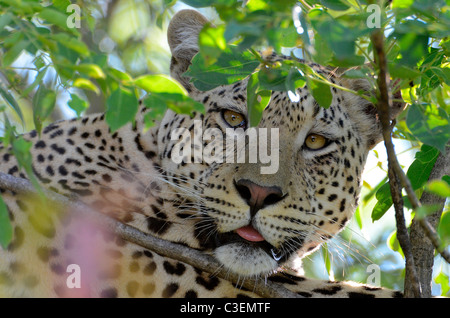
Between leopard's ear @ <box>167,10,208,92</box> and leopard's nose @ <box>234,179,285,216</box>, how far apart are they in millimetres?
1585

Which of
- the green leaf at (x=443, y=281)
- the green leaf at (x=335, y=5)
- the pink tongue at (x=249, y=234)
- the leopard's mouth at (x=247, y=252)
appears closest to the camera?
the green leaf at (x=335, y=5)

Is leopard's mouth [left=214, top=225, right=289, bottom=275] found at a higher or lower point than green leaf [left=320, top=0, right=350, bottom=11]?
lower

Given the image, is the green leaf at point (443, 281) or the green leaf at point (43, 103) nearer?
the green leaf at point (43, 103)

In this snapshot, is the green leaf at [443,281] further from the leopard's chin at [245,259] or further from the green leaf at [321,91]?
the green leaf at [321,91]

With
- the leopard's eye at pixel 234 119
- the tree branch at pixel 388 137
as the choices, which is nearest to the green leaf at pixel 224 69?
the tree branch at pixel 388 137

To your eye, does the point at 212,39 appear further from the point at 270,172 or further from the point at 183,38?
the point at 183,38

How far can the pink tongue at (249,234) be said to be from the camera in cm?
459

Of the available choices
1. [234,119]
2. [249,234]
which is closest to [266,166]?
[249,234]

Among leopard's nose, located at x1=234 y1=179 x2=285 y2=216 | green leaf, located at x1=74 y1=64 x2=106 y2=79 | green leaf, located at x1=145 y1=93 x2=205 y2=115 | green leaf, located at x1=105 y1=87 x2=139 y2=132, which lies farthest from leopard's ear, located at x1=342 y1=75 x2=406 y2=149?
green leaf, located at x1=74 y1=64 x2=106 y2=79

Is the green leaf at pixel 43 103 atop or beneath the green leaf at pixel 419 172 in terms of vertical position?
atop

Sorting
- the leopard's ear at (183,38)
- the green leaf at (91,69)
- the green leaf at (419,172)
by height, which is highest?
the leopard's ear at (183,38)

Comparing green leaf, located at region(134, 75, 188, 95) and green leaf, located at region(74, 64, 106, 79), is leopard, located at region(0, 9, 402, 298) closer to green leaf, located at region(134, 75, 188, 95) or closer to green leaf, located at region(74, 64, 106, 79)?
green leaf, located at region(134, 75, 188, 95)

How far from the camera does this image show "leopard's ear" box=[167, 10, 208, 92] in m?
5.73
